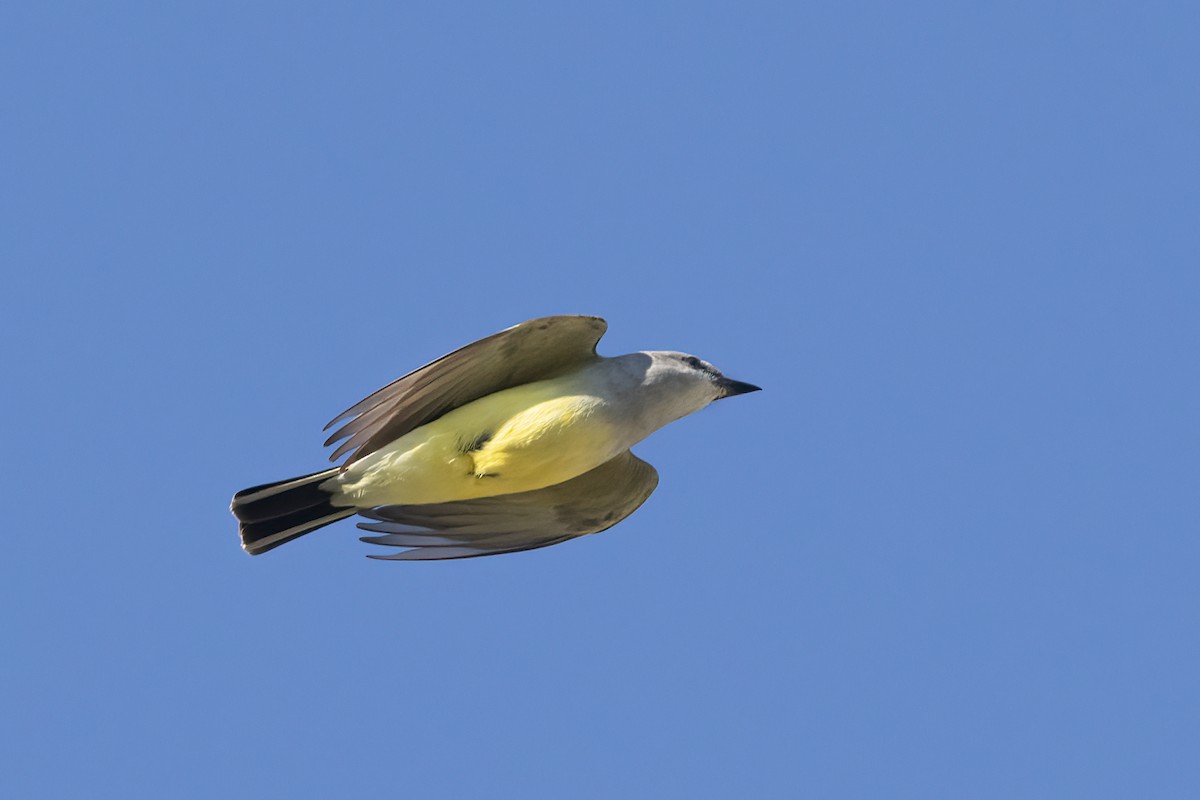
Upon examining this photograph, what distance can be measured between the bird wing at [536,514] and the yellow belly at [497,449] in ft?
1.98

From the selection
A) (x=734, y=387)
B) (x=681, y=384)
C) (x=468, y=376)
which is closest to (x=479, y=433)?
(x=468, y=376)

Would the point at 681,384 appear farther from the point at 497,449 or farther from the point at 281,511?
the point at 281,511

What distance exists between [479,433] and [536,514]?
1179mm

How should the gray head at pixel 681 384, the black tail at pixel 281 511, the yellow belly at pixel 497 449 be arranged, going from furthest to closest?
1. the black tail at pixel 281 511
2. the gray head at pixel 681 384
3. the yellow belly at pixel 497 449

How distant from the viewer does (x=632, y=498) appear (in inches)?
502

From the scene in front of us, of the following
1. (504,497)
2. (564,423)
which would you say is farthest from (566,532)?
(564,423)

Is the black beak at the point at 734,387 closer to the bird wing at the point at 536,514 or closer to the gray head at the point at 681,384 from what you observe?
the gray head at the point at 681,384

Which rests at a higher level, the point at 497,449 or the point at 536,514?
the point at 497,449

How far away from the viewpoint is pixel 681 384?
39.7ft

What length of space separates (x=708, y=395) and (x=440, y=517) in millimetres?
2028

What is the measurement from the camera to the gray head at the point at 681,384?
12000mm

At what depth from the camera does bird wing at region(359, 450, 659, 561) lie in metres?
12.5

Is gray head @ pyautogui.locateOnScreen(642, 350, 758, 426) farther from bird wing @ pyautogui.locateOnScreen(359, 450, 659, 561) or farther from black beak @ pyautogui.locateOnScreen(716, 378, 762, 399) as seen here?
bird wing @ pyautogui.locateOnScreen(359, 450, 659, 561)

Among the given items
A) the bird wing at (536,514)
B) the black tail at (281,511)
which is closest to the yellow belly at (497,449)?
the black tail at (281,511)
